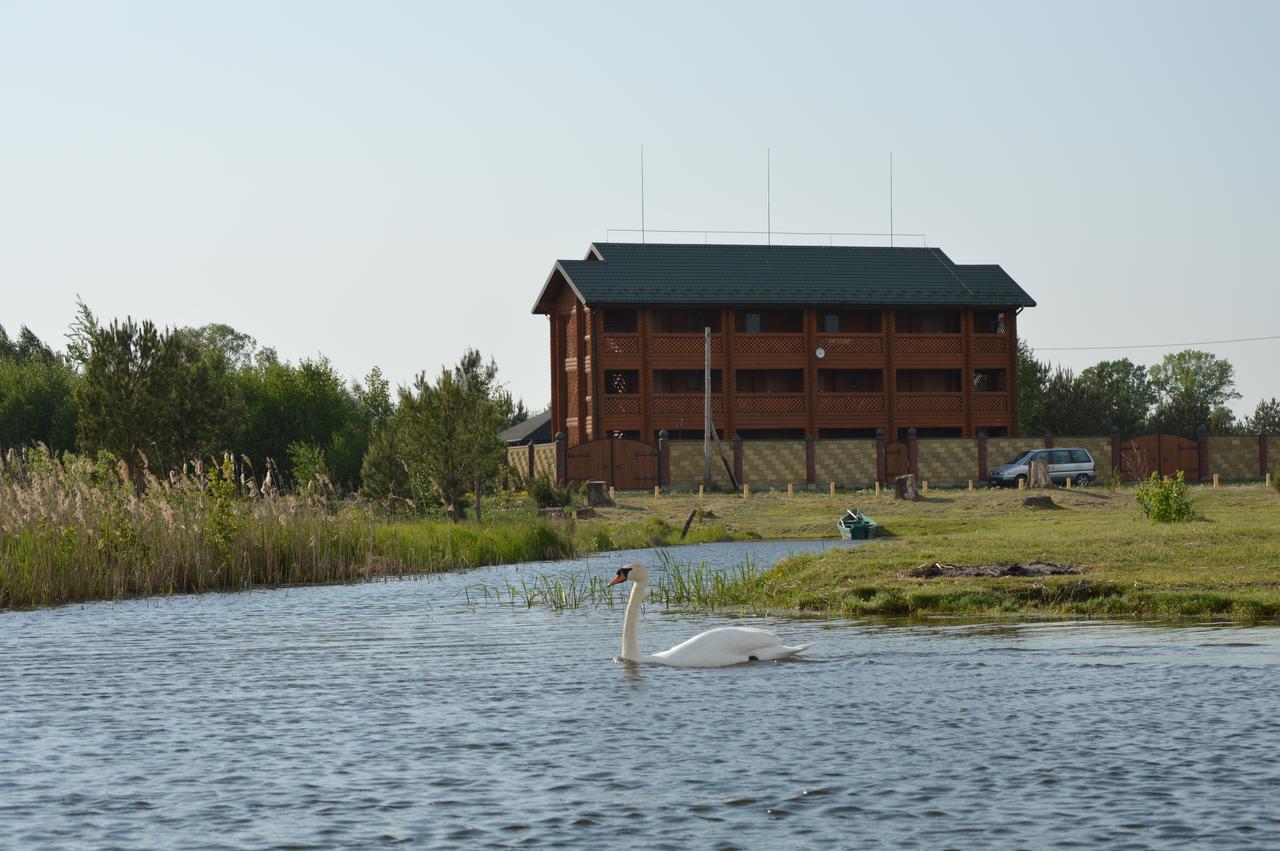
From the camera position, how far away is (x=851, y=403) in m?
70.4

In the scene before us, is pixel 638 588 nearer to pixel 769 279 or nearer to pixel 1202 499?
pixel 1202 499

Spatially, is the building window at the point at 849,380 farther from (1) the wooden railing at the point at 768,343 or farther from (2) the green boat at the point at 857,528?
(2) the green boat at the point at 857,528

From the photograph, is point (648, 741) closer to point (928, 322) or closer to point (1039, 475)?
point (1039, 475)

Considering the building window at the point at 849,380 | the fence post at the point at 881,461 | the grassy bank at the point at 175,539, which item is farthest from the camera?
the building window at the point at 849,380

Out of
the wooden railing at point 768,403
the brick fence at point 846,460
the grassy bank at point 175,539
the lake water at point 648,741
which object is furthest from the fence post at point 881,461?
the lake water at point 648,741

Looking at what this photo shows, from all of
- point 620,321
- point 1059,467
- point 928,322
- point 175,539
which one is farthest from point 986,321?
point 175,539

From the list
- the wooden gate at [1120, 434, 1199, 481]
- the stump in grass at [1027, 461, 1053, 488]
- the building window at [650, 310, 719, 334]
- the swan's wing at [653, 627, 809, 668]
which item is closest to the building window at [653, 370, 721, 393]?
the building window at [650, 310, 719, 334]

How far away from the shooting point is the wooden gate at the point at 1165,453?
2522 inches

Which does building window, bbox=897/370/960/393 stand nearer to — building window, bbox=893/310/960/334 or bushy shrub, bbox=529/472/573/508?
building window, bbox=893/310/960/334

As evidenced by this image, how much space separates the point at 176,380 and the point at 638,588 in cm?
2641

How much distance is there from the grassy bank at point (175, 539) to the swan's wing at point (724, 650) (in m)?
11.9

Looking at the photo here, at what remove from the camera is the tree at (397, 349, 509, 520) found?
43594mm

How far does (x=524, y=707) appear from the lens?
12766 mm

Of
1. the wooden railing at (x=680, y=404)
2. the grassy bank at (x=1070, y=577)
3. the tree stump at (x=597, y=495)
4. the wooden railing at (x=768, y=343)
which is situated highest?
the wooden railing at (x=768, y=343)
